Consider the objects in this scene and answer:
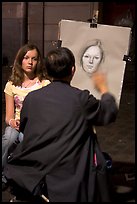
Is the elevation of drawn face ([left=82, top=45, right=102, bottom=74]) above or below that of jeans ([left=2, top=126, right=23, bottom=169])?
above

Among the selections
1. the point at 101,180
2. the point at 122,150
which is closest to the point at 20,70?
the point at 101,180

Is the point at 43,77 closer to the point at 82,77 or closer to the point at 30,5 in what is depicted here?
the point at 82,77

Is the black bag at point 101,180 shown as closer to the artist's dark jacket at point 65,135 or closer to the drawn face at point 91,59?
the artist's dark jacket at point 65,135

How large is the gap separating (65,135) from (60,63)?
1.63 feet

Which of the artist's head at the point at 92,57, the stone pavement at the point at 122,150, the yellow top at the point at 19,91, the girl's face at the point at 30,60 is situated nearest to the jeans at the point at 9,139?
the yellow top at the point at 19,91

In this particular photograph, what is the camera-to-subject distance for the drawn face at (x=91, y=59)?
351 cm

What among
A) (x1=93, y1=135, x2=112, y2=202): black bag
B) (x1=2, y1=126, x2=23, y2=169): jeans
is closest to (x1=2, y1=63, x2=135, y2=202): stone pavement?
(x1=2, y1=126, x2=23, y2=169): jeans

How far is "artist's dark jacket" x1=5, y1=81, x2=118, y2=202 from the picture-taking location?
8.40 ft

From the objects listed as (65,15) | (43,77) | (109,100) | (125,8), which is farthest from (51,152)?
(125,8)

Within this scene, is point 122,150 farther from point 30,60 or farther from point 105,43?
point 30,60

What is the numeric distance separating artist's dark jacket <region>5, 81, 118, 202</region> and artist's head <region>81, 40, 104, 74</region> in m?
0.93

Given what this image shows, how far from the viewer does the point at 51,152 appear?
2.62 meters

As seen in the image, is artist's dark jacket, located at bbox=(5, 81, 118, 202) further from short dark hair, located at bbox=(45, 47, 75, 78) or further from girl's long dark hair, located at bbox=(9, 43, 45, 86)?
girl's long dark hair, located at bbox=(9, 43, 45, 86)

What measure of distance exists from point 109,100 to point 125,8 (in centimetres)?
883
